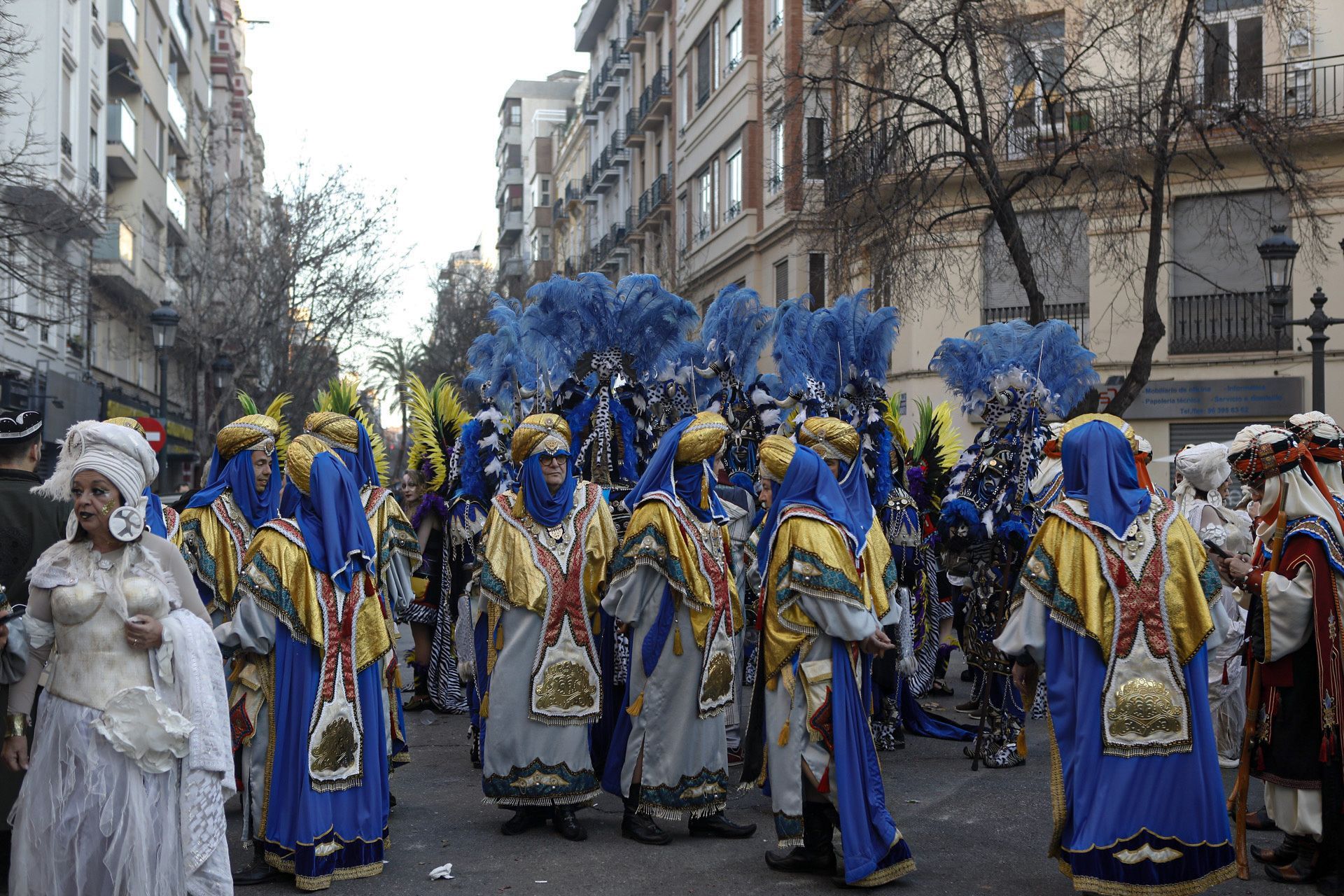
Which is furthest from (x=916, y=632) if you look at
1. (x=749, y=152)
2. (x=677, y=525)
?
(x=749, y=152)

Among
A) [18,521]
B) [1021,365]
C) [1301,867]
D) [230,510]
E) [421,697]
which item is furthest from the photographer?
[421,697]

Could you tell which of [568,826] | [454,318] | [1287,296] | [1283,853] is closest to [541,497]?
[568,826]

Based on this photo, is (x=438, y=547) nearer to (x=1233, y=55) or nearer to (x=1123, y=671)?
(x=1123, y=671)

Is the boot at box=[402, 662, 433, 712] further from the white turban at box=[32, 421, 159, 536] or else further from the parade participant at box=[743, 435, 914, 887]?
the white turban at box=[32, 421, 159, 536]

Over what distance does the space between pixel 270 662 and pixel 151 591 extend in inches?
59.5

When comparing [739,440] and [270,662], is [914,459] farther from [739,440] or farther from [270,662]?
[270,662]

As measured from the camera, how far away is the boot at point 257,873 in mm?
5887

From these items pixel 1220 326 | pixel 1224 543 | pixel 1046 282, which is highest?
pixel 1046 282

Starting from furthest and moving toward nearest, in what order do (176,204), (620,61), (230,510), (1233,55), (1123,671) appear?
(620,61) < (176,204) < (1233,55) < (230,510) < (1123,671)

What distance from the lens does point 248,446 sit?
7809mm

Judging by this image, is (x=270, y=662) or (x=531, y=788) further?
(x=531, y=788)

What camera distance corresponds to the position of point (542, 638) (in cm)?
676

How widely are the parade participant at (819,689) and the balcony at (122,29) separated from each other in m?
30.9

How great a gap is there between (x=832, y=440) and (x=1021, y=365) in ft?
12.1
